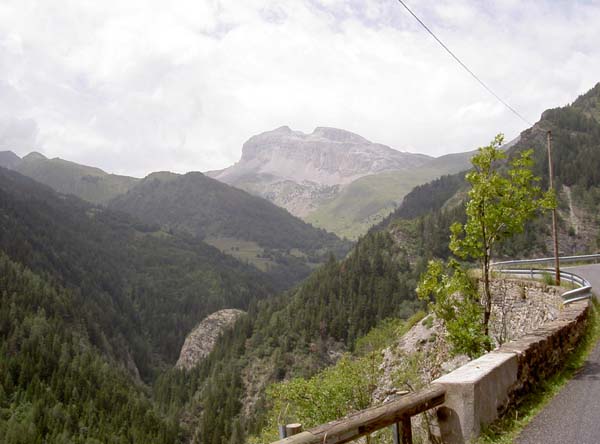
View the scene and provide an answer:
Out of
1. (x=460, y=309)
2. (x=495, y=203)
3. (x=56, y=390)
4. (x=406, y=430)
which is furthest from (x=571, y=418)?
(x=56, y=390)

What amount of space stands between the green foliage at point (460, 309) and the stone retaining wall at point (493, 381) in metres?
2.54

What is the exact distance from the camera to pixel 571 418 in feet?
30.0

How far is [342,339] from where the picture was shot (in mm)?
139375

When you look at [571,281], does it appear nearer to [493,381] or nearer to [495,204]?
[495,204]

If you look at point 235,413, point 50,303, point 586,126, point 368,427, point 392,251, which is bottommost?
point 235,413

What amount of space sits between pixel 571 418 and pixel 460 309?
7308 mm

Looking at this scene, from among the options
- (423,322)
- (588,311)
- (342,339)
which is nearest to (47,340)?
(342,339)

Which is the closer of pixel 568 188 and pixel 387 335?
pixel 387 335

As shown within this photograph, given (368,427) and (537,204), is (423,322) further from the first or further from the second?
(368,427)

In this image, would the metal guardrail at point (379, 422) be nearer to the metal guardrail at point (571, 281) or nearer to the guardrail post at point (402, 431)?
the guardrail post at point (402, 431)

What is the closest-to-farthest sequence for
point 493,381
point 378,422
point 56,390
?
point 378,422
point 493,381
point 56,390

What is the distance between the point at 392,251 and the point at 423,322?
126813 millimetres

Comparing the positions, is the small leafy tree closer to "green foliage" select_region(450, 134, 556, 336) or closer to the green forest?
"green foliage" select_region(450, 134, 556, 336)

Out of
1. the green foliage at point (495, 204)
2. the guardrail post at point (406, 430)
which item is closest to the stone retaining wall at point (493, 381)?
the guardrail post at point (406, 430)
